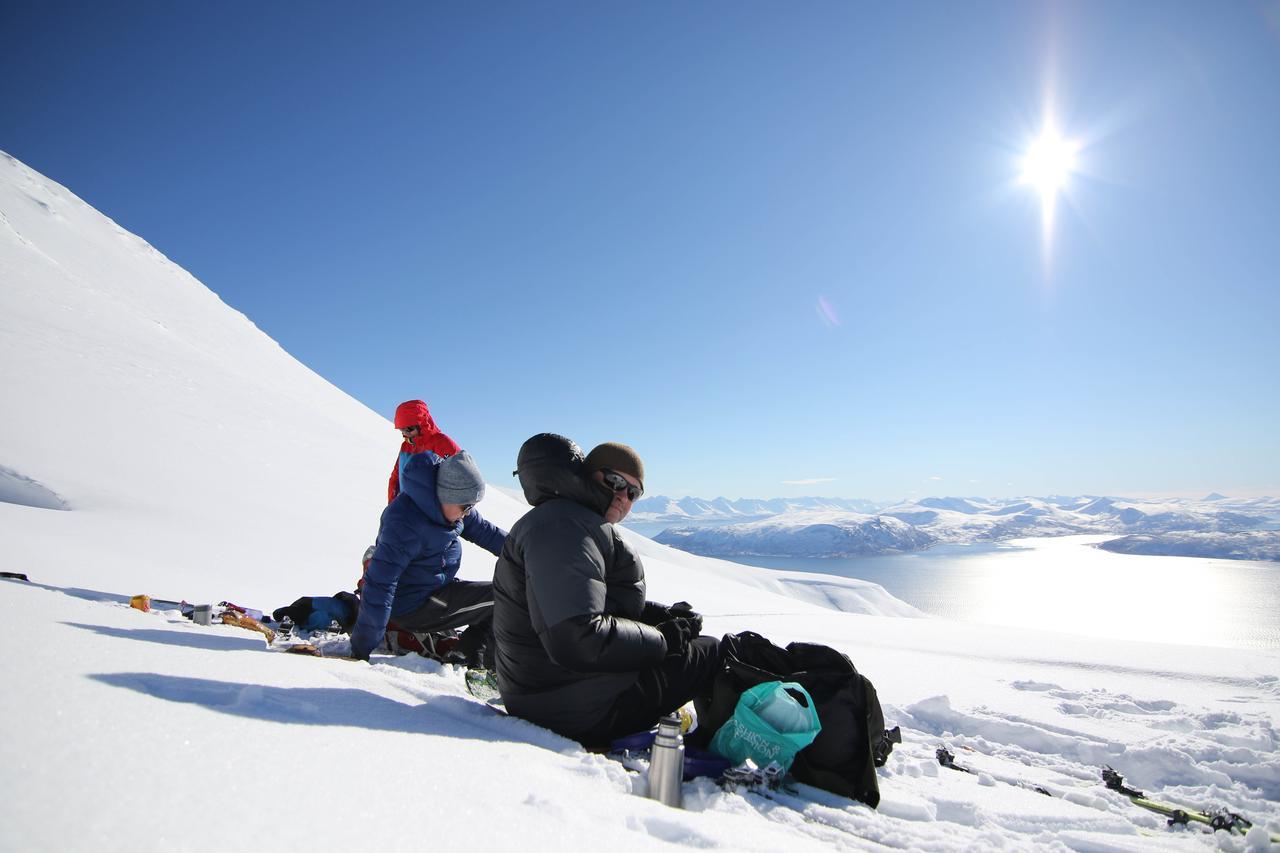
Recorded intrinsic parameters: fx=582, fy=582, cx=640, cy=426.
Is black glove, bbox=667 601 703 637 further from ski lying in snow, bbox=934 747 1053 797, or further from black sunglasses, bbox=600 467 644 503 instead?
ski lying in snow, bbox=934 747 1053 797

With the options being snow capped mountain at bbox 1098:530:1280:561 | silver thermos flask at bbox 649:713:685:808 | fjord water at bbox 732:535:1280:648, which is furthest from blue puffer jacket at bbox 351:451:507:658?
snow capped mountain at bbox 1098:530:1280:561

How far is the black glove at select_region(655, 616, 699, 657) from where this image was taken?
2779 mm

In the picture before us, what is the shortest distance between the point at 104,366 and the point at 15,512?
674cm

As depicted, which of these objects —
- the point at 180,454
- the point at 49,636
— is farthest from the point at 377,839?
the point at 180,454

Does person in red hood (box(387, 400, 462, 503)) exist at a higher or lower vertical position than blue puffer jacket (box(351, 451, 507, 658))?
higher

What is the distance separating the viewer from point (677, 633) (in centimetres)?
279

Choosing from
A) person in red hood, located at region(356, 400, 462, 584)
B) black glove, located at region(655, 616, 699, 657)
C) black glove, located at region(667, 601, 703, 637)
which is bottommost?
black glove, located at region(655, 616, 699, 657)

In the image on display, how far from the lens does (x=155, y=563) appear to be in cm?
562

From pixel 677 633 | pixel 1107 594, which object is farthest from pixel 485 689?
pixel 1107 594

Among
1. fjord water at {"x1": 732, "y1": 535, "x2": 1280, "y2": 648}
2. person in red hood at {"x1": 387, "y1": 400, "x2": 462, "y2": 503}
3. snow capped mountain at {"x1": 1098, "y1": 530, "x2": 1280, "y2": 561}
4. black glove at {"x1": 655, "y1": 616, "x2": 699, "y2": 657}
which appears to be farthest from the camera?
snow capped mountain at {"x1": 1098, "y1": 530, "x2": 1280, "y2": 561}

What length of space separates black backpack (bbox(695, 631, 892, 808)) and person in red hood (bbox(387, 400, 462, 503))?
12.0ft

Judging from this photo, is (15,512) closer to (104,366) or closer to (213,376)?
(104,366)

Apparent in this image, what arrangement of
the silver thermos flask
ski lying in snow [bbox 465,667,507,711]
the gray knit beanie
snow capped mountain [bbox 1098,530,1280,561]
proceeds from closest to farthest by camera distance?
the silver thermos flask
ski lying in snow [bbox 465,667,507,711]
the gray knit beanie
snow capped mountain [bbox 1098,530,1280,561]

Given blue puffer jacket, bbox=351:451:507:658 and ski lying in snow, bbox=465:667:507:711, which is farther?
blue puffer jacket, bbox=351:451:507:658
